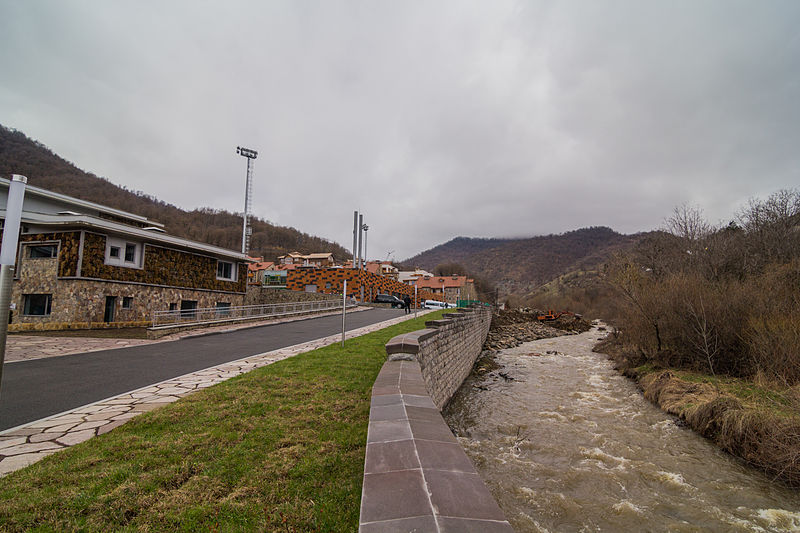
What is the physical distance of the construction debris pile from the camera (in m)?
25.8

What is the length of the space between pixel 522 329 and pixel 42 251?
33369 mm

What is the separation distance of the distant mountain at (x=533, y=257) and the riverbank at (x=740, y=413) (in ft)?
282

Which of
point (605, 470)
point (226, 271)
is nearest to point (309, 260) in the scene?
point (226, 271)

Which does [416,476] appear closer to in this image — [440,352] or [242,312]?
[440,352]

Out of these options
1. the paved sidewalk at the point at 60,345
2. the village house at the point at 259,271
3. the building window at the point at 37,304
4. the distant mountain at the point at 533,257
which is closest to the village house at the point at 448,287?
the village house at the point at 259,271

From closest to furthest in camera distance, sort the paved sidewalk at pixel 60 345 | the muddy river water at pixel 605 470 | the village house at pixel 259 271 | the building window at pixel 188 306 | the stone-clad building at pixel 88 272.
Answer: the muddy river water at pixel 605 470 → the paved sidewalk at pixel 60 345 → the stone-clad building at pixel 88 272 → the building window at pixel 188 306 → the village house at pixel 259 271

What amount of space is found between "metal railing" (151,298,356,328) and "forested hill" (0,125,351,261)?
621 inches

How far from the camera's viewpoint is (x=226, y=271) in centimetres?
2595

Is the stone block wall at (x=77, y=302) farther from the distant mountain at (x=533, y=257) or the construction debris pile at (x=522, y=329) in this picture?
the distant mountain at (x=533, y=257)

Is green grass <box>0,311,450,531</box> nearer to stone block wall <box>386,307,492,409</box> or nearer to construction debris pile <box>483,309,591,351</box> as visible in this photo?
stone block wall <box>386,307,492,409</box>

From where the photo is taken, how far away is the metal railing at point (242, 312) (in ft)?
58.4

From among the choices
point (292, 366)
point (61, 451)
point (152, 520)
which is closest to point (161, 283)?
point (292, 366)

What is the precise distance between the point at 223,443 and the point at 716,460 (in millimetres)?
8722

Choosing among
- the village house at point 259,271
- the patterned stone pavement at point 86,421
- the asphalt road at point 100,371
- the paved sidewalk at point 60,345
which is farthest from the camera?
the village house at point 259,271
